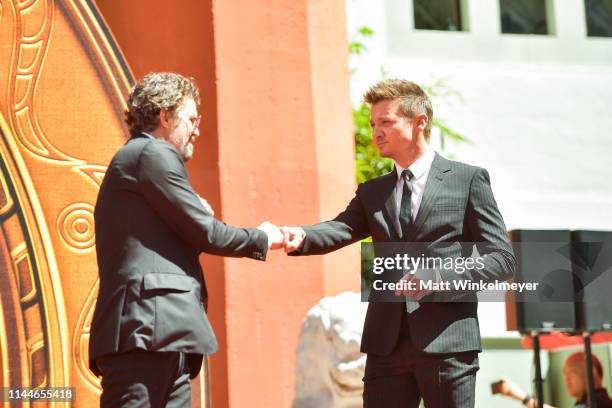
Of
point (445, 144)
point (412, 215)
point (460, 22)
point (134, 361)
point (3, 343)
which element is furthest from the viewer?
point (460, 22)

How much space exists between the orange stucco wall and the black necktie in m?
1.40

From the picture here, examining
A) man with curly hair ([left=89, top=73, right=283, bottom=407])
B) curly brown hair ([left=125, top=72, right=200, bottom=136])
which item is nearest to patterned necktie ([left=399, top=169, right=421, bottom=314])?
man with curly hair ([left=89, top=73, right=283, bottom=407])

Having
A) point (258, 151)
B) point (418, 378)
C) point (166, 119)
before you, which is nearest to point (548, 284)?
point (258, 151)

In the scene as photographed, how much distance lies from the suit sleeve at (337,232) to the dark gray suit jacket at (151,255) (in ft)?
1.75

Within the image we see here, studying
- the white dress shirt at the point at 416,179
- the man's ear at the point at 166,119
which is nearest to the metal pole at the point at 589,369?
the white dress shirt at the point at 416,179

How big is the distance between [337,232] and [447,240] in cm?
45

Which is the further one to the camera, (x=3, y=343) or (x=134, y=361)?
(x=3, y=343)

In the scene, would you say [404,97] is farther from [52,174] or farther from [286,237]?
[52,174]

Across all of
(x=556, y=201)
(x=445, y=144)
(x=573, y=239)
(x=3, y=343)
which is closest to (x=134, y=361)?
(x=3, y=343)

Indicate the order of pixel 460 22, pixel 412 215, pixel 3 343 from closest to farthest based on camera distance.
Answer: pixel 412 215 → pixel 3 343 → pixel 460 22

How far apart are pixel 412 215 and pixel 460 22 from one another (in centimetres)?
584

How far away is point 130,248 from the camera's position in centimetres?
318

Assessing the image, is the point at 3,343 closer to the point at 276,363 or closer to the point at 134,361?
the point at 276,363

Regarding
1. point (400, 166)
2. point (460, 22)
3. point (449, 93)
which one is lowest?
point (400, 166)
